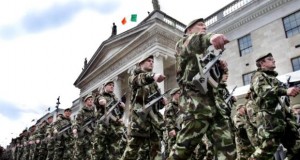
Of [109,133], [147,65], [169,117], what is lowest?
[109,133]

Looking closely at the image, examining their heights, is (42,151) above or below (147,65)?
below

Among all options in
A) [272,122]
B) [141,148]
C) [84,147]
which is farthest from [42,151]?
[272,122]

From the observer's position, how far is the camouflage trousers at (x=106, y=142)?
662cm

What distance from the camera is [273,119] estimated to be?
4918mm

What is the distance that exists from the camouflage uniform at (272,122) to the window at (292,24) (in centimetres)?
1272

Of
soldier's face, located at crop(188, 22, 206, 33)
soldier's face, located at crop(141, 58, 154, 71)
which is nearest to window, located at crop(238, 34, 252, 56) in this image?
soldier's face, located at crop(141, 58, 154, 71)

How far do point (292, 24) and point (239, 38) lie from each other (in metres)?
3.68

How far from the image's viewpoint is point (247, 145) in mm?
7859

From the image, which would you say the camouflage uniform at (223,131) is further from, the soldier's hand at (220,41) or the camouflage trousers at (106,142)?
the camouflage trousers at (106,142)

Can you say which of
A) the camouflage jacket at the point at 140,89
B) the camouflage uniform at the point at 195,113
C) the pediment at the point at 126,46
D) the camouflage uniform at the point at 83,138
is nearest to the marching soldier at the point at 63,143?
the camouflage uniform at the point at 83,138

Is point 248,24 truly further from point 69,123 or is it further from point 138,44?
point 69,123

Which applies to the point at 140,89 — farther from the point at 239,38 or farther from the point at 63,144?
the point at 239,38

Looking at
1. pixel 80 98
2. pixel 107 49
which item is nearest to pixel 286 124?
pixel 107 49

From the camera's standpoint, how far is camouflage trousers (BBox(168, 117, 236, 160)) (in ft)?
10.0
